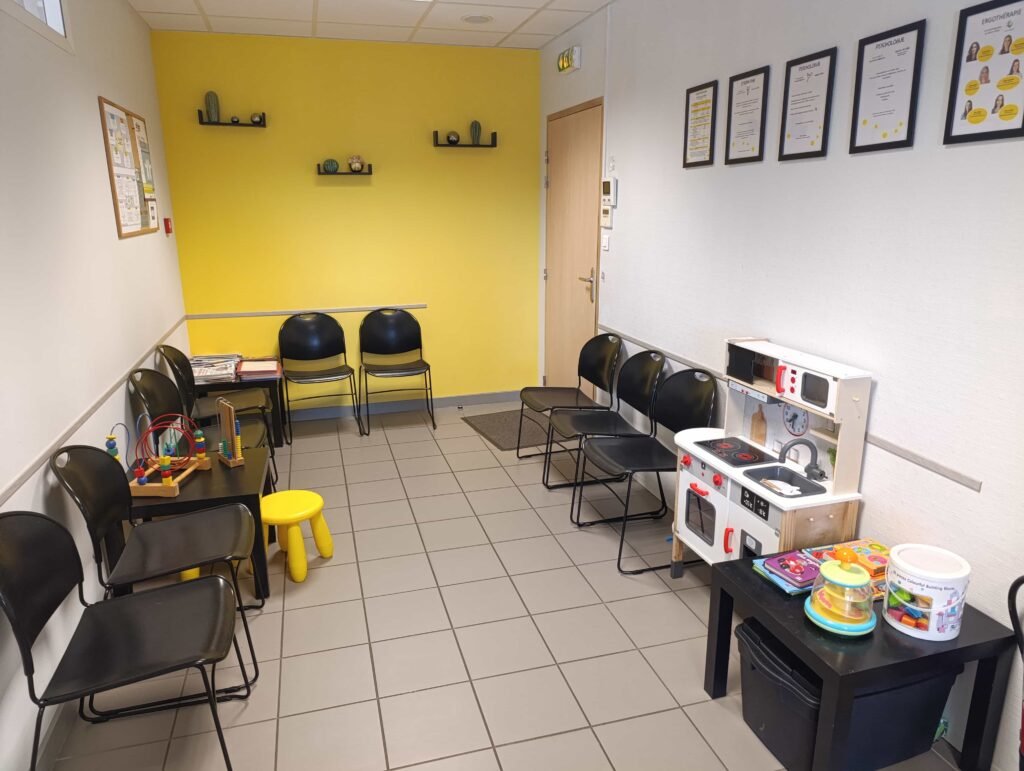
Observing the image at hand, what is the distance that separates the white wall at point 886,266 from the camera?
6.27 feet

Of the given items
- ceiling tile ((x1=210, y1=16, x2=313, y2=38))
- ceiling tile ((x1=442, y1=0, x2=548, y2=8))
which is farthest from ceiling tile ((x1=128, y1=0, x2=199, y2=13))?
ceiling tile ((x1=442, y1=0, x2=548, y2=8))

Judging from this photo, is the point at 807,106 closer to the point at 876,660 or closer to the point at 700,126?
the point at 700,126

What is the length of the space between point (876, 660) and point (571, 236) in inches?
144

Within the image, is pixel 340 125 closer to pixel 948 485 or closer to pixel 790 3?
pixel 790 3

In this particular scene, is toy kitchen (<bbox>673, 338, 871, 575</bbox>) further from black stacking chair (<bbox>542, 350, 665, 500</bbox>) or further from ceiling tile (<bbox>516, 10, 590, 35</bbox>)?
ceiling tile (<bbox>516, 10, 590, 35</bbox>)

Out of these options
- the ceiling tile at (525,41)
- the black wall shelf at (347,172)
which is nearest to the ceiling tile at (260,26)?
the black wall shelf at (347,172)

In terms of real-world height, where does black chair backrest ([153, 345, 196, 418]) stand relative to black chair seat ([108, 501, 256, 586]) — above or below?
above

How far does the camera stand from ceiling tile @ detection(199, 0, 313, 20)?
3922 mm

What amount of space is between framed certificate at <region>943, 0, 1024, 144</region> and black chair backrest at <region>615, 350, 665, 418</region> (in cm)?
188

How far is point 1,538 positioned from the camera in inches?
68.7

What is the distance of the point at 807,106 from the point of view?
252cm

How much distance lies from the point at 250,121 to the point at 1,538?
3.78 metres

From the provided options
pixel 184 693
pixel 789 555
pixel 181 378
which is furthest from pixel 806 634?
pixel 181 378

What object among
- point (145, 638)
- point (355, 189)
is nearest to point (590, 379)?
point (355, 189)
